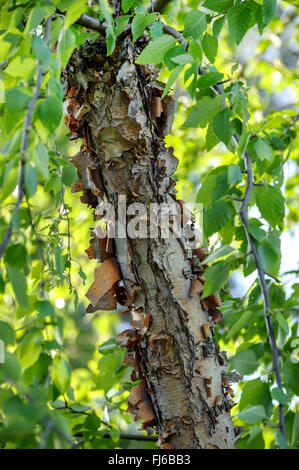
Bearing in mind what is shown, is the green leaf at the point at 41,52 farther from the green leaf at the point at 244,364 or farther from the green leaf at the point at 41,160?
the green leaf at the point at 244,364

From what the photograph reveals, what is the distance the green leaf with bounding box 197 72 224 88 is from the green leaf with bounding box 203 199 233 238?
18 centimetres

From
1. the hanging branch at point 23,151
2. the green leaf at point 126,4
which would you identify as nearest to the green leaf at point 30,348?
the hanging branch at point 23,151

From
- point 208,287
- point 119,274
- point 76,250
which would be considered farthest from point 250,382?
point 76,250

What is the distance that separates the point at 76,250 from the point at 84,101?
1206 mm

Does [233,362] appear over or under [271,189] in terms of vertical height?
under

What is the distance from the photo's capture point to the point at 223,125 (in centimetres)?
63

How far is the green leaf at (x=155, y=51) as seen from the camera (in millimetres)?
596

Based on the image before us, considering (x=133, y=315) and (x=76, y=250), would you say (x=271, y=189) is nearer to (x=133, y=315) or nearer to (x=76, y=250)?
(x=133, y=315)

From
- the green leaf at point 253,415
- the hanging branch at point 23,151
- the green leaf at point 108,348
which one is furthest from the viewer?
the green leaf at point 108,348

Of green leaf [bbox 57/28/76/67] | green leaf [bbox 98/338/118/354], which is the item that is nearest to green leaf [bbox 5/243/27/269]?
green leaf [bbox 57/28/76/67]

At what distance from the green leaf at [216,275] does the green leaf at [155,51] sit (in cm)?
27

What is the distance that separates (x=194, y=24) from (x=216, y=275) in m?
0.36

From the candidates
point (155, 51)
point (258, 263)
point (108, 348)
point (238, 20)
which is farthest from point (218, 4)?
point (108, 348)

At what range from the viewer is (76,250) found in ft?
6.12
